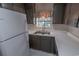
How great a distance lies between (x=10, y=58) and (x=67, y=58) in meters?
0.41

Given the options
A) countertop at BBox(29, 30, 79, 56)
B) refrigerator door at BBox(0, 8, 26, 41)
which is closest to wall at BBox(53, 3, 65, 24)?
countertop at BBox(29, 30, 79, 56)

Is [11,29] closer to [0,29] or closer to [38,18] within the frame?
[0,29]

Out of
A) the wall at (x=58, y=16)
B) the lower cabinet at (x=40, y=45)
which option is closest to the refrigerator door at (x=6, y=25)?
the lower cabinet at (x=40, y=45)

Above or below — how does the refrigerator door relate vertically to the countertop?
above

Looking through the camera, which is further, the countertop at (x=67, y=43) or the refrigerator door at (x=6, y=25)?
the countertop at (x=67, y=43)

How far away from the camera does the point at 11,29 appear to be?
1.00 m

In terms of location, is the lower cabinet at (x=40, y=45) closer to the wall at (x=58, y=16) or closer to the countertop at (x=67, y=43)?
the countertop at (x=67, y=43)

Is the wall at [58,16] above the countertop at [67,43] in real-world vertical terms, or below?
above

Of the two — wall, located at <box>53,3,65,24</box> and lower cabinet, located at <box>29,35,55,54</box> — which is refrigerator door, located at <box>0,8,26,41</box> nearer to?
lower cabinet, located at <box>29,35,55,54</box>

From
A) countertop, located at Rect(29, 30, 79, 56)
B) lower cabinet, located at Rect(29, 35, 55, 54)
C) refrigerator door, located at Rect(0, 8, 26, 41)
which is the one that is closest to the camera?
refrigerator door, located at Rect(0, 8, 26, 41)

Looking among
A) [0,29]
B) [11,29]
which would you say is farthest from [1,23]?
[11,29]

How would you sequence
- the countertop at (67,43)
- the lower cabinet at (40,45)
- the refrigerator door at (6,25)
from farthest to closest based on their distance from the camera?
the lower cabinet at (40,45), the countertop at (67,43), the refrigerator door at (6,25)

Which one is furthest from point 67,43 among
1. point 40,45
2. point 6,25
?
point 6,25

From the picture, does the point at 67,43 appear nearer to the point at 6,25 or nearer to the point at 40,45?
the point at 40,45
